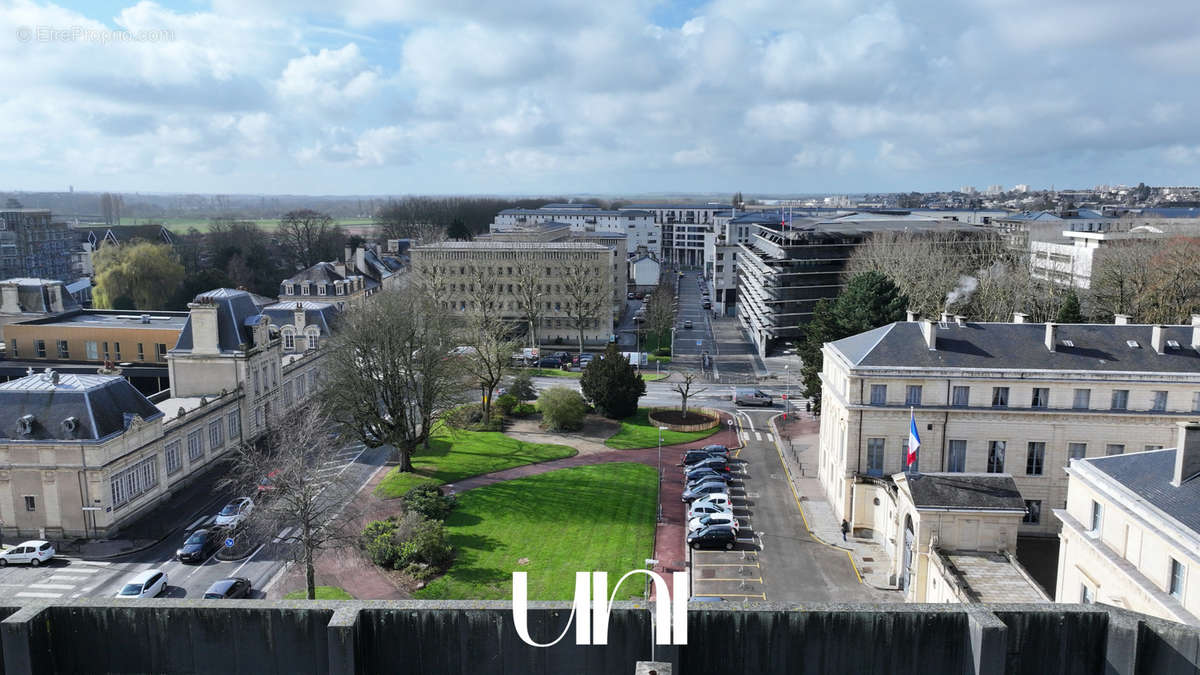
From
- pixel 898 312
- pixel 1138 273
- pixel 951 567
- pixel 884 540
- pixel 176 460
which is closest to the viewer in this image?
pixel 951 567

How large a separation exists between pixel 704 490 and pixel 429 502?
16.2m

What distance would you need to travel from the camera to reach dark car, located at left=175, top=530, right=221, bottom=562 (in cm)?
3834

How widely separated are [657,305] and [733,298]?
1458 inches

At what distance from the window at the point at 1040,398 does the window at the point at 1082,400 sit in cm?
138

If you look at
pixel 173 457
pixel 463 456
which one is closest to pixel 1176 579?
pixel 463 456

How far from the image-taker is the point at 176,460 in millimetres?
47344

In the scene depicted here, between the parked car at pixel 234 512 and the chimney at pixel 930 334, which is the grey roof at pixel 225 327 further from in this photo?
the chimney at pixel 930 334

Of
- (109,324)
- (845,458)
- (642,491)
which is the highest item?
(109,324)

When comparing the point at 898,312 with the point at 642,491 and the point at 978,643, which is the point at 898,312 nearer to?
the point at 642,491

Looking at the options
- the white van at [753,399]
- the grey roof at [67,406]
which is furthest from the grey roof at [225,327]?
the white van at [753,399]

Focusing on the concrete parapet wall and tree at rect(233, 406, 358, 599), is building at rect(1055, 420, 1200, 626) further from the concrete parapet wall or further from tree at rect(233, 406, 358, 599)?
tree at rect(233, 406, 358, 599)

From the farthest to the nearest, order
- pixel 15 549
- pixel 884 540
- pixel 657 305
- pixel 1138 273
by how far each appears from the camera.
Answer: pixel 657 305
pixel 1138 273
pixel 884 540
pixel 15 549

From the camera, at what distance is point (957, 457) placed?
4353 cm

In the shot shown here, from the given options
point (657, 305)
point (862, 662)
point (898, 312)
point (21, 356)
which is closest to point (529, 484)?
point (898, 312)
